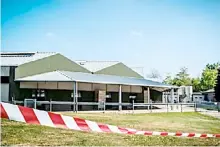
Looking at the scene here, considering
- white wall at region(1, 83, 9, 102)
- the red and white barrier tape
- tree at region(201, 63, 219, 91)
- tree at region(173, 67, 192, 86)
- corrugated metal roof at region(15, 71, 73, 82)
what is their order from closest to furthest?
the red and white barrier tape, corrugated metal roof at region(15, 71, 73, 82), white wall at region(1, 83, 9, 102), tree at region(201, 63, 219, 91), tree at region(173, 67, 192, 86)

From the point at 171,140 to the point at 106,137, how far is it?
1.55 m

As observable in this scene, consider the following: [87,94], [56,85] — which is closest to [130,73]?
[87,94]

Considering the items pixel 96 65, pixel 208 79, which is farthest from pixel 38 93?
pixel 208 79

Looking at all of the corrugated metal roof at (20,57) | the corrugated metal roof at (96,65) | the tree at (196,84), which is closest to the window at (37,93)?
the corrugated metal roof at (20,57)

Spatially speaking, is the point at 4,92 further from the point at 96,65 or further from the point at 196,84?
the point at 196,84

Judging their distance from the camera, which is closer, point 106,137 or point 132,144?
point 132,144

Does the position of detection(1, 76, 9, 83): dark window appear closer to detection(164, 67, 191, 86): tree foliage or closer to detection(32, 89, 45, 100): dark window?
detection(32, 89, 45, 100): dark window

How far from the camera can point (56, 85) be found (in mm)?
26656

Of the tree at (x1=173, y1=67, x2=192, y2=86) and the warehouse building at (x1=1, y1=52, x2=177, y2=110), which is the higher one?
the tree at (x1=173, y1=67, x2=192, y2=86)

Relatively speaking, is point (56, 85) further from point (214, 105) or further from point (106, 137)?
point (106, 137)

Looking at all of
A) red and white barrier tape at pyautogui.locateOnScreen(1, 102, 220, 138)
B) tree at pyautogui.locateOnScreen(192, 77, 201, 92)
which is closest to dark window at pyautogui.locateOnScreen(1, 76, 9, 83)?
red and white barrier tape at pyautogui.locateOnScreen(1, 102, 220, 138)

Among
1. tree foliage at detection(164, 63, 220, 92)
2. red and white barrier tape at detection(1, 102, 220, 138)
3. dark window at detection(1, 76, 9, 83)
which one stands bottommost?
red and white barrier tape at detection(1, 102, 220, 138)

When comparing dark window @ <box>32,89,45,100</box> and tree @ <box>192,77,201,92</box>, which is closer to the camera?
dark window @ <box>32,89,45,100</box>

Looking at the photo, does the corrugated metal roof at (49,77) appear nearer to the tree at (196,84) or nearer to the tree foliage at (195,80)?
the tree foliage at (195,80)
